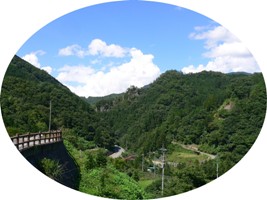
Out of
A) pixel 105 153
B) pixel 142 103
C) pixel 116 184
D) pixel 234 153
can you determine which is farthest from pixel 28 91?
pixel 142 103

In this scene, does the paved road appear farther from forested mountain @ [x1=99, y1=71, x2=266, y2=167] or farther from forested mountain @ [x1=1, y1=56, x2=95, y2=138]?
forested mountain @ [x1=1, y1=56, x2=95, y2=138]

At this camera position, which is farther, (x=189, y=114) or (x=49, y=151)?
(x=189, y=114)

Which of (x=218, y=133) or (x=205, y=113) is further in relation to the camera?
(x=205, y=113)

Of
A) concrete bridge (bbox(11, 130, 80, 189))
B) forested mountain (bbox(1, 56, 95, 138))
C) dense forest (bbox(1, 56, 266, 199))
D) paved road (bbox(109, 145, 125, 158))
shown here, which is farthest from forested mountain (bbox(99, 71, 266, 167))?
concrete bridge (bbox(11, 130, 80, 189))

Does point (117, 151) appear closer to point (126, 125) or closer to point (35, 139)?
point (126, 125)

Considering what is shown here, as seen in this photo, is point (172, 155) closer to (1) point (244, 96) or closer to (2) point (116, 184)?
(1) point (244, 96)

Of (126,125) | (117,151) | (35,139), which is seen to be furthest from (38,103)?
(126,125)

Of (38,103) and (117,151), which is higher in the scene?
(38,103)
